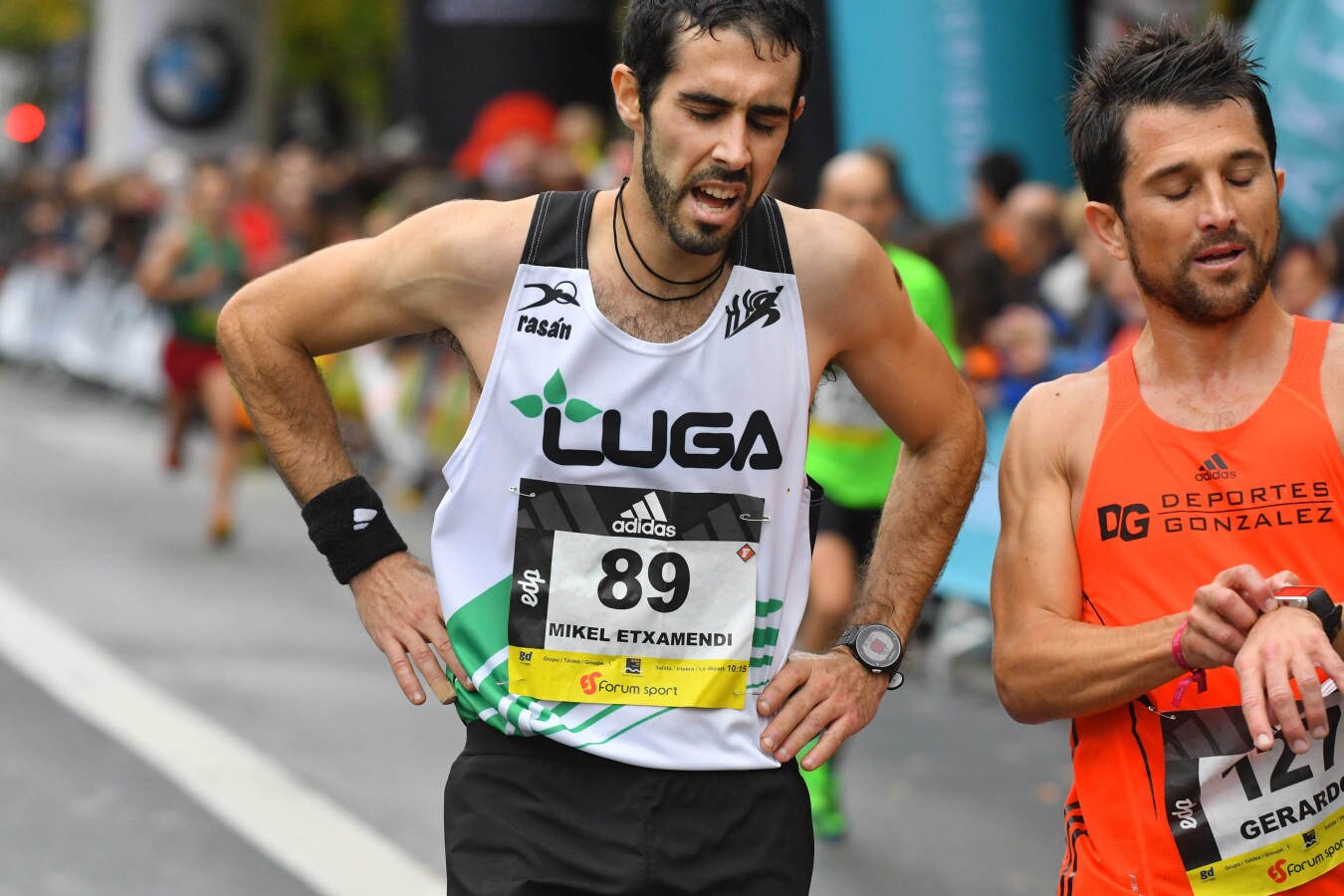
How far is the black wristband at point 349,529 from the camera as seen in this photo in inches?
143

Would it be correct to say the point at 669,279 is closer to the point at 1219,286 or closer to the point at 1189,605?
the point at 1219,286

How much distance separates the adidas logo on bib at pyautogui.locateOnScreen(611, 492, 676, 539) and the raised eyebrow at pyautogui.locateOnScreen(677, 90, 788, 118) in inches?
24.3

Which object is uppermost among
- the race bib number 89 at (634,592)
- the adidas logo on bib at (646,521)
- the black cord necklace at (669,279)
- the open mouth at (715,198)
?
the open mouth at (715,198)

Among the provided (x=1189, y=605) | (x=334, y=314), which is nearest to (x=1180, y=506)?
(x=1189, y=605)

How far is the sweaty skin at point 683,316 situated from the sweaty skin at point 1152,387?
0.28 metres

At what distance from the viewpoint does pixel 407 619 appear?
354cm

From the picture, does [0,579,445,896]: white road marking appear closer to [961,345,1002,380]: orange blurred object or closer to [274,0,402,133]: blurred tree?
[961,345,1002,380]: orange blurred object

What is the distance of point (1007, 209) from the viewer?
10.0 m

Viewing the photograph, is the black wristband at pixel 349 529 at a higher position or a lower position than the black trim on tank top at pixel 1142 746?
higher

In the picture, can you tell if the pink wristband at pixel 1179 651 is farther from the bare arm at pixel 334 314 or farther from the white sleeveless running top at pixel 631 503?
the bare arm at pixel 334 314

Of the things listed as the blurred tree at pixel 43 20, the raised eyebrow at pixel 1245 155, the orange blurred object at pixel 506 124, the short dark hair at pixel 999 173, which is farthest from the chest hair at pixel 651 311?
the blurred tree at pixel 43 20

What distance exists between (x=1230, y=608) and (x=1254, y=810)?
1.44 ft

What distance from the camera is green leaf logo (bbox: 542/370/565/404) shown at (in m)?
3.31

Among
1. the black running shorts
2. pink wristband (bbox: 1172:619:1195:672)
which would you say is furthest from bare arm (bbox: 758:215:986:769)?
pink wristband (bbox: 1172:619:1195:672)
